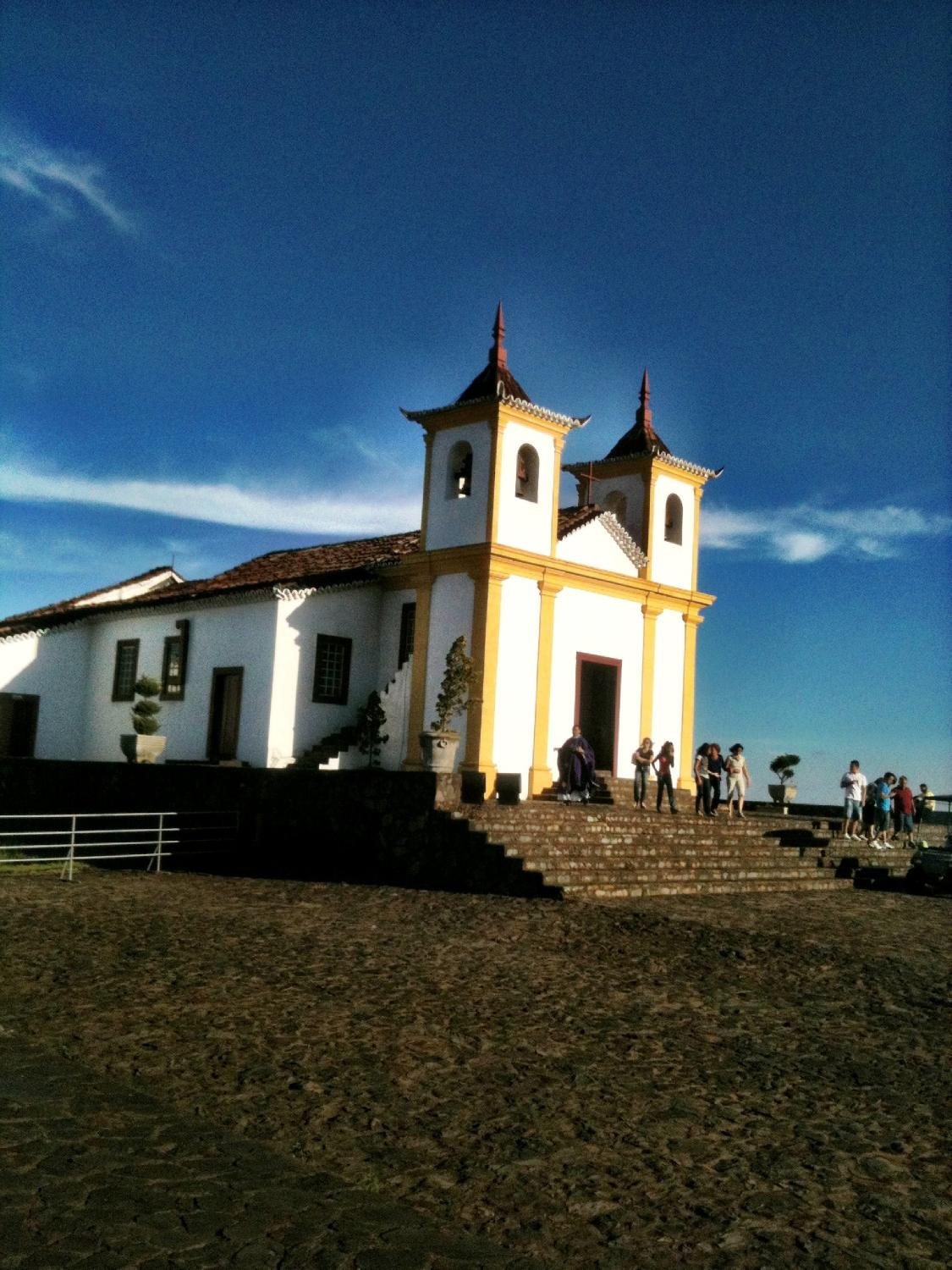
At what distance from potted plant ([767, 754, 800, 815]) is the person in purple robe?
1399 centimetres

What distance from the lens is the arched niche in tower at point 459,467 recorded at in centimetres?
2181

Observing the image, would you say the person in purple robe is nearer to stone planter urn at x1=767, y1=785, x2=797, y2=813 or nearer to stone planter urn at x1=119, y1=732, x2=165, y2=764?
stone planter urn at x1=119, y1=732, x2=165, y2=764

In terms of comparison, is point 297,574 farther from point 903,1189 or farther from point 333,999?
point 903,1189

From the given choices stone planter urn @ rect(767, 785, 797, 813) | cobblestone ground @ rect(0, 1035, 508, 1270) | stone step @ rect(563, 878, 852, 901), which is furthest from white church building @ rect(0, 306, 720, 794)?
cobblestone ground @ rect(0, 1035, 508, 1270)

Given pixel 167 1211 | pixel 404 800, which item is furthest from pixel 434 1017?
pixel 404 800

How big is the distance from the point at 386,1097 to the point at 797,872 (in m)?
13.5

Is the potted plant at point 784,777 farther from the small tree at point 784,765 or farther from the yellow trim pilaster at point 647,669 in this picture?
the yellow trim pilaster at point 647,669

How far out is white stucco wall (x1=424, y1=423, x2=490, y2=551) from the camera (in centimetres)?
2117

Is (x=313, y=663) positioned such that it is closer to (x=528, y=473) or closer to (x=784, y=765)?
(x=528, y=473)

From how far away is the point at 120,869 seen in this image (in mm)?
18078

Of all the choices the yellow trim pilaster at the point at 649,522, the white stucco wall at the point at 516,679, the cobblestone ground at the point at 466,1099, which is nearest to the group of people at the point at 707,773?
the white stucco wall at the point at 516,679

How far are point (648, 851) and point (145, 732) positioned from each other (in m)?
11.6

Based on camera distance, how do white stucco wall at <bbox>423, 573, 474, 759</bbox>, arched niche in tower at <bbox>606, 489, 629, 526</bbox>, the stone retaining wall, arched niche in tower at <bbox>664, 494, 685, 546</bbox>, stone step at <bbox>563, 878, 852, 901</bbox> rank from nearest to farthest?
1. stone step at <bbox>563, 878, 852, 901</bbox>
2. the stone retaining wall
3. white stucco wall at <bbox>423, 573, 474, 759</bbox>
4. arched niche in tower at <bbox>606, 489, 629, 526</bbox>
5. arched niche in tower at <bbox>664, 494, 685, 546</bbox>

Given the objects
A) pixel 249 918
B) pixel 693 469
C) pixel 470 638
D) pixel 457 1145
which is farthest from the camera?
pixel 693 469
